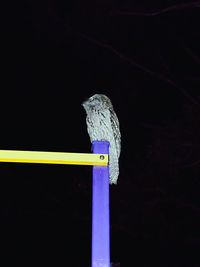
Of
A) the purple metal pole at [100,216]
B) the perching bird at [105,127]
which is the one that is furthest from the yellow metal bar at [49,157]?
the perching bird at [105,127]

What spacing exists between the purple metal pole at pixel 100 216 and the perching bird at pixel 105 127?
Result: 9 cm

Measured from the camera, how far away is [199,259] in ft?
38.1

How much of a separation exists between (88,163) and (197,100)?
7.42 m

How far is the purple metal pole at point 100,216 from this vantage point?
2.05 meters

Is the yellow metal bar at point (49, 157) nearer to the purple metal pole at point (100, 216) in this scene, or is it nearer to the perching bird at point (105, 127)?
the purple metal pole at point (100, 216)

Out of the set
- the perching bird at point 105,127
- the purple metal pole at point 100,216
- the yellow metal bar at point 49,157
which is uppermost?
the perching bird at point 105,127

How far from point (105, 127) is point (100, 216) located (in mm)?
350

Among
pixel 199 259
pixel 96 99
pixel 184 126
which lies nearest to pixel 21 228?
pixel 199 259

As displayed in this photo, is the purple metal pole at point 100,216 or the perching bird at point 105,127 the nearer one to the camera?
the purple metal pole at point 100,216

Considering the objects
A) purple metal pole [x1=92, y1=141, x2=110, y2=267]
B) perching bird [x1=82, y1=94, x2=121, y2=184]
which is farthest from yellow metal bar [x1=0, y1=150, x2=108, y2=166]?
perching bird [x1=82, y1=94, x2=121, y2=184]

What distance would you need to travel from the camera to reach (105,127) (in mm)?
2295

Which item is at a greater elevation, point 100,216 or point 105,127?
point 105,127

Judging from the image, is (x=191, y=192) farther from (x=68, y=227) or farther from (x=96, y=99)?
(x=96, y=99)

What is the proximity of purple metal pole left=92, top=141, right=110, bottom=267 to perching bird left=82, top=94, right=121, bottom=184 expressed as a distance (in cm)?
9
